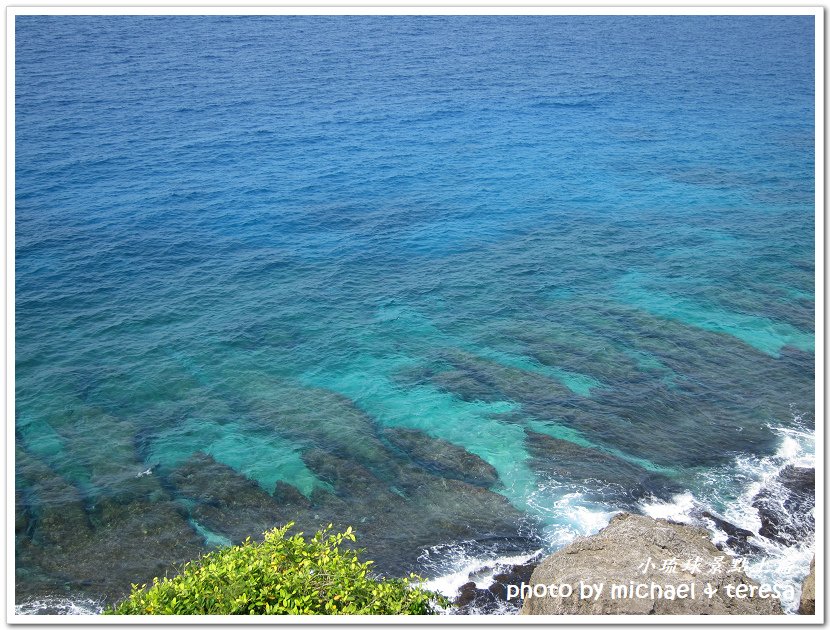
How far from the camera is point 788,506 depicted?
34.3 meters

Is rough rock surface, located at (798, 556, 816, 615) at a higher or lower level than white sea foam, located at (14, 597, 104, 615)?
higher

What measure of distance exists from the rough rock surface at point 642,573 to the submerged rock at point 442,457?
33.9 ft

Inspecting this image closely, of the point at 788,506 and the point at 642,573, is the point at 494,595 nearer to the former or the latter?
the point at 642,573

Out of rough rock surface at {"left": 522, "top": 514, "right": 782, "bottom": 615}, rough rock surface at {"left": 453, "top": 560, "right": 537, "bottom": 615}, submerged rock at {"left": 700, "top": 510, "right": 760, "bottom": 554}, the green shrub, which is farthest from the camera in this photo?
submerged rock at {"left": 700, "top": 510, "right": 760, "bottom": 554}

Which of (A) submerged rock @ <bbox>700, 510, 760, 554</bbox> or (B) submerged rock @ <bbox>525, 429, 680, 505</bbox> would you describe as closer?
(A) submerged rock @ <bbox>700, 510, 760, 554</bbox>

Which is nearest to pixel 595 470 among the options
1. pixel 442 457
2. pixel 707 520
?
pixel 707 520

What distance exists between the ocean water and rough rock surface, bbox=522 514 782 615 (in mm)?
6804

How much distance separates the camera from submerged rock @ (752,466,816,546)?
32.7 m

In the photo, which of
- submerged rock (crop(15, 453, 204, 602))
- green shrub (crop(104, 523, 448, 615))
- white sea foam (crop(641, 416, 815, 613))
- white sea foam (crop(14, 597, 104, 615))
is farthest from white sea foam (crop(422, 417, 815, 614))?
white sea foam (crop(14, 597, 104, 615))

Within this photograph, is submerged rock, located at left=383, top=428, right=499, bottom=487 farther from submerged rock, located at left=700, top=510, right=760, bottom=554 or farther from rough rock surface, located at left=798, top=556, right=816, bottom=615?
rough rock surface, located at left=798, top=556, right=816, bottom=615

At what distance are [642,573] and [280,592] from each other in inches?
472

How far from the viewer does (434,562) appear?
31766mm

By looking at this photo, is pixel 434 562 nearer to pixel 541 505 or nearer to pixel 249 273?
pixel 541 505
